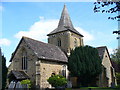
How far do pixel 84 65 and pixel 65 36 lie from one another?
10357 mm

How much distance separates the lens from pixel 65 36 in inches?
1312

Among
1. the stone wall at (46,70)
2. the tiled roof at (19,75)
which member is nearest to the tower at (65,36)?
the stone wall at (46,70)

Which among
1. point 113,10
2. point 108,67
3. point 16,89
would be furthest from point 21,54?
point 113,10

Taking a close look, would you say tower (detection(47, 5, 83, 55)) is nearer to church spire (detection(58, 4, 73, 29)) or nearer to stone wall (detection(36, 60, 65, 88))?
church spire (detection(58, 4, 73, 29))

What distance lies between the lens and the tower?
108 feet

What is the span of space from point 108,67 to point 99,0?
106 feet

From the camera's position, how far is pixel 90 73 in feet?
80.9

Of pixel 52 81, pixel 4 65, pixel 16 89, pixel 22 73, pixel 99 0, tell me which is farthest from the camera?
pixel 22 73

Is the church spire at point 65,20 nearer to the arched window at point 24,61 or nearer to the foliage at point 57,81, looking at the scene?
the arched window at point 24,61

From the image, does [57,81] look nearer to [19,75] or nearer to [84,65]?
[19,75]

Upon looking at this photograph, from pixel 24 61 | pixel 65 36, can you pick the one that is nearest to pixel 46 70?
pixel 24 61

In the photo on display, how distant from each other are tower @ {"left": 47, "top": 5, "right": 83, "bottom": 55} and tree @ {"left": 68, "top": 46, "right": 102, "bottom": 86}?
19.3ft

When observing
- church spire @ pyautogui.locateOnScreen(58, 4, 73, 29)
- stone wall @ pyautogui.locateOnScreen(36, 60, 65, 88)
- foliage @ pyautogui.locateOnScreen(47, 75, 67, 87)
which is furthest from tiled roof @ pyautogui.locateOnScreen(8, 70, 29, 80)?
church spire @ pyautogui.locateOnScreen(58, 4, 73, 29)

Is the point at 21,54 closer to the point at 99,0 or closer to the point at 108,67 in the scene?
the point at 108,67
